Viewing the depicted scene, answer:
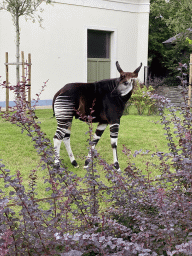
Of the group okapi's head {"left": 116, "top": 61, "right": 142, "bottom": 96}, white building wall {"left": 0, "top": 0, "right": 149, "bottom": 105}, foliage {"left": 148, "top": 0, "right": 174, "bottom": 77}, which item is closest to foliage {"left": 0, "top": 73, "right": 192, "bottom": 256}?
okapi's head {"left": 116, "top": 61, "right": 142, "bottom": 96}

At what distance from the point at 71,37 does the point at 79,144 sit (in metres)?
8.40

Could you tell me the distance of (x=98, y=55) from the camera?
1595 centimetres

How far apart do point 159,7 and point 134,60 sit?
20.3 feet

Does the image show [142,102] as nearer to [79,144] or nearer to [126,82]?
[79,144]

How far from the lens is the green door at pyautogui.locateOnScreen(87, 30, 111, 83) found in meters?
15.5

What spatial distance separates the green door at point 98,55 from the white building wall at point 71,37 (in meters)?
0.39

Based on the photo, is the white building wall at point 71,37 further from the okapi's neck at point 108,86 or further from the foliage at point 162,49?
the okapi's neck at point 108,86

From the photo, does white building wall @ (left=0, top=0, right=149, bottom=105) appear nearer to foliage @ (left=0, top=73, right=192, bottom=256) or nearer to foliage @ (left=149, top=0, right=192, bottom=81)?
foliage @ (left=149, top=0, right=192, bottom=81)

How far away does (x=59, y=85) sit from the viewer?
46.5 ft

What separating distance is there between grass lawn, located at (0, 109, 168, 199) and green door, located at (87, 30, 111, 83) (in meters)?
5.92

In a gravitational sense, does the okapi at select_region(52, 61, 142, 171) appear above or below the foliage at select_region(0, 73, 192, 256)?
above

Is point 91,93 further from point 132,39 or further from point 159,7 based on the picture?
point 159,7

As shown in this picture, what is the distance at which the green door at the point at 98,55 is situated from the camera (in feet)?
50.8

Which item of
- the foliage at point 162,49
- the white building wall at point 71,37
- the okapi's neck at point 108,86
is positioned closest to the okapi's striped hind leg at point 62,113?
the okapi's neck at point 108,86
